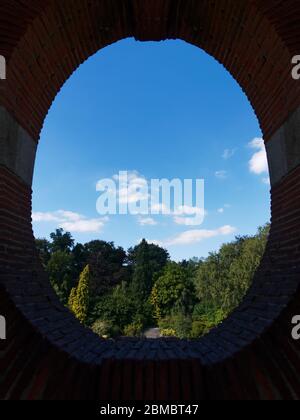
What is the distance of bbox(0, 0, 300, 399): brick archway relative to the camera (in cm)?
225

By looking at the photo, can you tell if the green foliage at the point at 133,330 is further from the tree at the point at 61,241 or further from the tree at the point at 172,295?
the tree at the point at 61,241

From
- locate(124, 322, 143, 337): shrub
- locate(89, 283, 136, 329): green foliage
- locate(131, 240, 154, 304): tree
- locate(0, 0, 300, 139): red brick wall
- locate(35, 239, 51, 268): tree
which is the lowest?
locate(124, 322, 143, 337): shrub

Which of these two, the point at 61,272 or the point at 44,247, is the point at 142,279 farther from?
the point at 44,247

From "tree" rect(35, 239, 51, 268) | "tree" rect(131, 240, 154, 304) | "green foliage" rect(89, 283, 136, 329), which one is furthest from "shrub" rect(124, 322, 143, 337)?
"tree" rect(35, 239, 51, 268)

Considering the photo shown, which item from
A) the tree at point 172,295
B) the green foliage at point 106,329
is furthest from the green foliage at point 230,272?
the green foliage at point 106,329

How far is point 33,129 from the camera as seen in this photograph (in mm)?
3658

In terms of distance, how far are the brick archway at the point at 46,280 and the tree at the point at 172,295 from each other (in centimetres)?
2945

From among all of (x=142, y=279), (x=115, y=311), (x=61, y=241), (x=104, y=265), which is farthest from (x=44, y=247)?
(x=115, y=311)

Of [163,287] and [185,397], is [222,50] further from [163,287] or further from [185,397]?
[163,287]

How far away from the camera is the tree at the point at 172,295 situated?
32469 millimetres

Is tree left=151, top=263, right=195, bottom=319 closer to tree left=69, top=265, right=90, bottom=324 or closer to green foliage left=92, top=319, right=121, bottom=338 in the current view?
green foliage left=92, top=319, right=121, bottom=338

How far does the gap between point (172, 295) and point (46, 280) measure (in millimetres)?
31493

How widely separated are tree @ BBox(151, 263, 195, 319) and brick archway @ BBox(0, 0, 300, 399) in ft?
96.6
